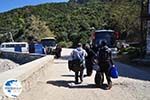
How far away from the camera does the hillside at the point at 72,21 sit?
54.5 metres

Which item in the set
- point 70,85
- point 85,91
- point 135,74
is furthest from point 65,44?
point 85,91

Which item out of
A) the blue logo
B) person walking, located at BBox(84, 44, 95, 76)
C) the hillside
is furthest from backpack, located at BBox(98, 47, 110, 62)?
the hillside

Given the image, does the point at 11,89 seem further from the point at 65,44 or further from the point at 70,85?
the point at 65,44

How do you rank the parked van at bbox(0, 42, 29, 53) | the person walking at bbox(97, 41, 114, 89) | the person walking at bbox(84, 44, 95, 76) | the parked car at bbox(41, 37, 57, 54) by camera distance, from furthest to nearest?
the parked van at bbox(0, 42, 29, 53)
the parked car at bbox(41, 37, 57, 54)
the person walking at bbox(84, 44, 95, 76)
the person walking at bbox(97, 41, 114, 89)

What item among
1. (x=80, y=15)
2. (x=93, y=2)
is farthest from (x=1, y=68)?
(x=93, y=2)

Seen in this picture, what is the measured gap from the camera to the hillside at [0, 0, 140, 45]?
179 feet

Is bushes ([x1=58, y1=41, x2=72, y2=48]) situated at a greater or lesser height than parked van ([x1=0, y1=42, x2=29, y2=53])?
lesser

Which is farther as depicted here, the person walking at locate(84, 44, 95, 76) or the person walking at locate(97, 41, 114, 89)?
the person walking at locate(84, 44, 95, 76)

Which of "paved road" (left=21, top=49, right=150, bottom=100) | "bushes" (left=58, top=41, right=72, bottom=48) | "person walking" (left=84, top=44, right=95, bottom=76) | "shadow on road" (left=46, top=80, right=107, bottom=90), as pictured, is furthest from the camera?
"bushes" (left=58, top=41, right=72, bottom=48)

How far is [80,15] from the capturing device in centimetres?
11294

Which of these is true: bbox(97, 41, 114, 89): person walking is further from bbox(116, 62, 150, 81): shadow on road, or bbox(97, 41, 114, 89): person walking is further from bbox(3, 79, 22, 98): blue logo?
bbox(3, 79, 22, 98): blue logo

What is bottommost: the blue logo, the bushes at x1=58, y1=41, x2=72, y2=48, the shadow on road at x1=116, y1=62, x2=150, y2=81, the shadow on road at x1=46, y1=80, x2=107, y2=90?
the bushes at x1=58, y1=41, x2=72, y2=48

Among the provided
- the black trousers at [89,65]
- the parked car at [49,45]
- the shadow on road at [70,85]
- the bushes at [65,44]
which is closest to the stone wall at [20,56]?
the parked car at [49,45]

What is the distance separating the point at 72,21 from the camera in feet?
345
